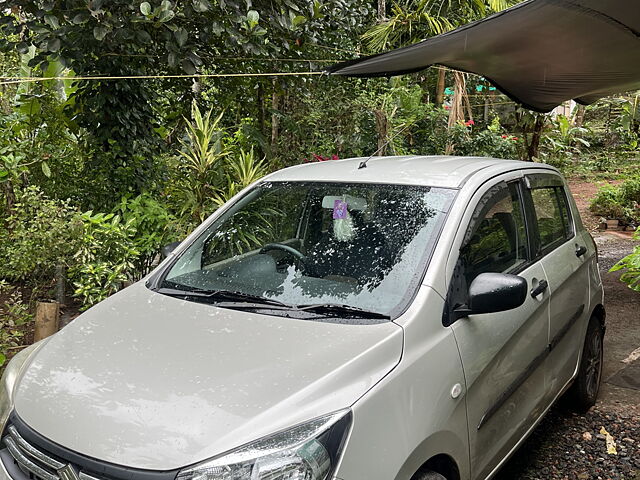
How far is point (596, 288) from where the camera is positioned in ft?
13.0

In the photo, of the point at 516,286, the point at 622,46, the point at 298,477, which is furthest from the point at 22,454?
the point at 622,46

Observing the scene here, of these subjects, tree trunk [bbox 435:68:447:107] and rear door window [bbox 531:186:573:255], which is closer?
rear door window [bbox 531:186:573:255]

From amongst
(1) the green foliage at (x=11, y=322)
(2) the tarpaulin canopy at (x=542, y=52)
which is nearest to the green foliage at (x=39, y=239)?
(1) the green foliage at (x=11, y=322)

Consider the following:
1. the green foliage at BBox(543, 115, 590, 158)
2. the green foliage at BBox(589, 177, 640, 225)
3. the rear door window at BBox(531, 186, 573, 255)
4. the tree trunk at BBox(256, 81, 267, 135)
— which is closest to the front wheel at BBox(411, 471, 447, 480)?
the rear door window at BBox(531, 186, 573, 255)

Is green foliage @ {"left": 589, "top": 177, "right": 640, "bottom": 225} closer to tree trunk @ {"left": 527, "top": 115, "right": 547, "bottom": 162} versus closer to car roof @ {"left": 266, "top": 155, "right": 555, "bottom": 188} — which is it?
tree trunk @ {"left": 527, "top": 115, "right": 547, "bottom": 162}

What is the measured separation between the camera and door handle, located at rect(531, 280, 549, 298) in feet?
9.81

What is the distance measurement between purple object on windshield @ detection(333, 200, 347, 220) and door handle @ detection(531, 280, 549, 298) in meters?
1.08

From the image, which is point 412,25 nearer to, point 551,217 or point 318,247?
point 551,217

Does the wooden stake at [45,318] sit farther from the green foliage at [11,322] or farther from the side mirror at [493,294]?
the side mirror at [493,294]

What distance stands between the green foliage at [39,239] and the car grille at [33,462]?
2908 mm

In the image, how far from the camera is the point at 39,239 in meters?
4.65

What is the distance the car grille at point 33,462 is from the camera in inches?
69.4

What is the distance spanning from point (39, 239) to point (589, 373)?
4.33 metres

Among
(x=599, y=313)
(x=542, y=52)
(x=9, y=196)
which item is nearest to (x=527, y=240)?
(x=599, y=313)
